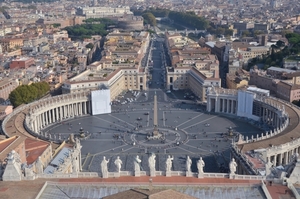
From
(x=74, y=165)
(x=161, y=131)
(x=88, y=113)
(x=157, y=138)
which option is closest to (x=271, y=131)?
(x=157, y=138)

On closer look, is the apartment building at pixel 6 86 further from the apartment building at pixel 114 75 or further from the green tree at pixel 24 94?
the apartment building at pixel 114 75

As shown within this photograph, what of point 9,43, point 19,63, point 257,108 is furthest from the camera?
point 9,43

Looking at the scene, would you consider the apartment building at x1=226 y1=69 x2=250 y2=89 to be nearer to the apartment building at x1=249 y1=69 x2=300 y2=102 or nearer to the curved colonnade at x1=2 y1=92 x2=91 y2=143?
the apartment building at x1=249 y1=69 x2=300 y2=102

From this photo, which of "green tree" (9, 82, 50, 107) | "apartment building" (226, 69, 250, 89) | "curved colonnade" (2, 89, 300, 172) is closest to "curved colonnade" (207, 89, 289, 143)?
"curved colonnade" (2, 89, 300, 172)

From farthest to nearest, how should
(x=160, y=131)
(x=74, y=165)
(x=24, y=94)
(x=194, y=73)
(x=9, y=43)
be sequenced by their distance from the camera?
(x=9, y=43) < (x=194, y=73) < (x=24, y=94) < (x=160, y=131) < (x=74, y=165)

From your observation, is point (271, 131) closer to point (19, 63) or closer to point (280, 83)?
point (280, 83)

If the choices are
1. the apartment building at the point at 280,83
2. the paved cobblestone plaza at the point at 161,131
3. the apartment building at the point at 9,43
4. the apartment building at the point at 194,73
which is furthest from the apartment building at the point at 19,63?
the apartment building at the point at 280,83

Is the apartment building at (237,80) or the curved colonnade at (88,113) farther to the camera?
the apartment building at (237,80)

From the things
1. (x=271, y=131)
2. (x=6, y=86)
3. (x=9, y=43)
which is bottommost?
(x=271, y=131)

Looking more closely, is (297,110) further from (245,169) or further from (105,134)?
(105,134)
